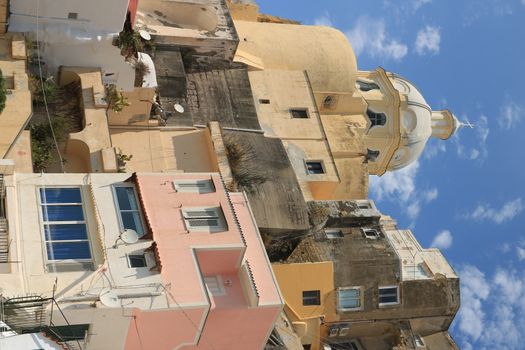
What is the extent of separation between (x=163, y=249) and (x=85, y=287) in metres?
2.55

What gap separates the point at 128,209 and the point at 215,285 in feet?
10.6

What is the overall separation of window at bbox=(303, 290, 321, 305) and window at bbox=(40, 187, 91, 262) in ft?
40.9

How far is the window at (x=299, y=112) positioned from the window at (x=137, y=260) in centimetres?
1695

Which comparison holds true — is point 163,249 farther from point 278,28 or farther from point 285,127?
point 278,28

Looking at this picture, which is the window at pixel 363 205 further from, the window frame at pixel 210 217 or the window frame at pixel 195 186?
the window frame at pixel 210 217

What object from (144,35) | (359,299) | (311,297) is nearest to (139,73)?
(144,35)

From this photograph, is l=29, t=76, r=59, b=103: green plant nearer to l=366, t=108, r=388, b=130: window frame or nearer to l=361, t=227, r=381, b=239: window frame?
l=361, t=227, r=381, b=239: window frame

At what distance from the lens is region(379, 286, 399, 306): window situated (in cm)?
3244

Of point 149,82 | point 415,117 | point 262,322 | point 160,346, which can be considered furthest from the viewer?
point 415,117

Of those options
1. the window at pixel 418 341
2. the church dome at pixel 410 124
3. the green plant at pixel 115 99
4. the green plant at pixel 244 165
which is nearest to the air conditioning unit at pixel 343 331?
the window at pixel 418 341

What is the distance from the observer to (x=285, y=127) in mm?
35156

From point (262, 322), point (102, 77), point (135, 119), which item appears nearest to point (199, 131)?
point (135, 119)

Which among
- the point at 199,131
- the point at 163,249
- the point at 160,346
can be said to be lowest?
the point at 160,346

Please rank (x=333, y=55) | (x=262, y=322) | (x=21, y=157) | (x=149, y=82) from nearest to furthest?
(x=262, y=322)
(x=21, y=157)
(x=149, y=82)
(x=333, y=55)
